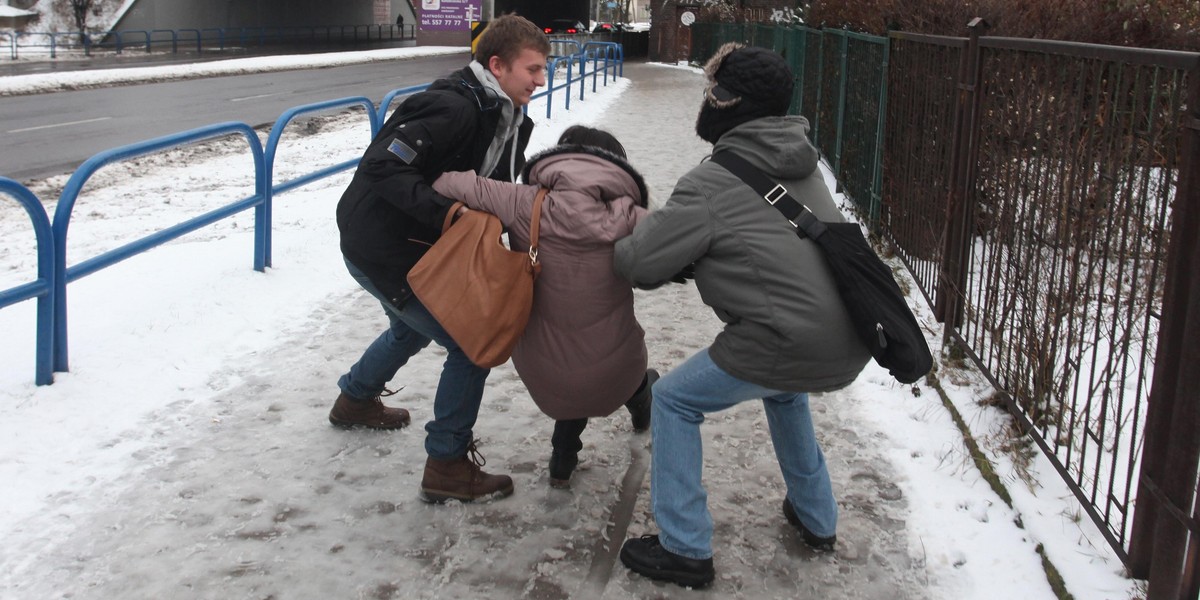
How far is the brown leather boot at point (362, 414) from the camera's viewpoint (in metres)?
4.41

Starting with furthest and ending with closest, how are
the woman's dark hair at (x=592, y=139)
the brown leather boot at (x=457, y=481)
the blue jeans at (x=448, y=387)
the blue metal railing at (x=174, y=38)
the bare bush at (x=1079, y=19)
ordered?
1. the blue metal railing at (x=174, y=38)
2. the bare bush at (x=1079, y=19)
3. the brown leather boot at (x=457, y=481)
4. the blue jeans at (x=448, y=387)
5. the woman's dark hair at (x=592, y=139)

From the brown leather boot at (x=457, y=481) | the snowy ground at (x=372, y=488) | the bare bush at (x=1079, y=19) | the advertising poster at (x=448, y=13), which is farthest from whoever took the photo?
the advertising poster at (x=448, y=13)

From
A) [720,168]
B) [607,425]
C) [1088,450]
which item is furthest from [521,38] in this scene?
[1088,450]

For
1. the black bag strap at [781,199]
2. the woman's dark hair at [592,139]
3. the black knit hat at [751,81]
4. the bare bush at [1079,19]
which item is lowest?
the black bag strap at [781,199]

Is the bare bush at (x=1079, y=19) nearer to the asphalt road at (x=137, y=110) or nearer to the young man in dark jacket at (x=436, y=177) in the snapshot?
the young man in dark jacket at (x=436, y=177)

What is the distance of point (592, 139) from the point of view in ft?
11.2

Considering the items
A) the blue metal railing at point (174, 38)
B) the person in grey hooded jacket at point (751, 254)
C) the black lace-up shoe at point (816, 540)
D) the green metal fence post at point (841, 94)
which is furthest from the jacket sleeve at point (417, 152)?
the blue metal railing at point (174, 38)

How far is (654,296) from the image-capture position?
686 cm

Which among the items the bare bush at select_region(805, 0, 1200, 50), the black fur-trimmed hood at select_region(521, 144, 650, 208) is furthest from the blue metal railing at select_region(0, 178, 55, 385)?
the bare bush at select_region(805, 0, 1200, 50)

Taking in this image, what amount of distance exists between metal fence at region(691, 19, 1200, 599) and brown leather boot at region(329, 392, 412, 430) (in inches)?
97.0

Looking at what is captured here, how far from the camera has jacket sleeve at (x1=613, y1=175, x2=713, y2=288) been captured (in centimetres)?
286

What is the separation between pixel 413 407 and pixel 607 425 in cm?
85

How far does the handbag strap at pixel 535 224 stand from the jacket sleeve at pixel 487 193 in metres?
0.05

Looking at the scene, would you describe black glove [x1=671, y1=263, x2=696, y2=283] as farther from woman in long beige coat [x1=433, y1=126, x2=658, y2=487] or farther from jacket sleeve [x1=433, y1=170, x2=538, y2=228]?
jacket sleeve [x1=433, y1=170, x2=538, y2=228]
